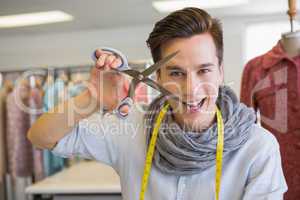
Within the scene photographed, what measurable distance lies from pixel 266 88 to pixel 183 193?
0.58 metres

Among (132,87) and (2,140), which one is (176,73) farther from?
(2,140)

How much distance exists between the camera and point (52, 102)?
86.8 inches

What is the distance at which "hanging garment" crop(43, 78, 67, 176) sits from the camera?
2.20m

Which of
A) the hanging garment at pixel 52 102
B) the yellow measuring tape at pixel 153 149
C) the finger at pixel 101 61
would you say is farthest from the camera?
the hanging garment at pixel 52 102

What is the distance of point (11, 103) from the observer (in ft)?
7.34

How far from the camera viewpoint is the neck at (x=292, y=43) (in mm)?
1078

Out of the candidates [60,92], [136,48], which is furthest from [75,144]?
[136,48]

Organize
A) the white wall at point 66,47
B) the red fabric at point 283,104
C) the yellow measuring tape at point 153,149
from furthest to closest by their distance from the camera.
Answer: the white wall at point 66,47, the red fabric at point 283,104, the yellow measuring tape at point 153,149

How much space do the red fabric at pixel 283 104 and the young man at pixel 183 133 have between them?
39cm

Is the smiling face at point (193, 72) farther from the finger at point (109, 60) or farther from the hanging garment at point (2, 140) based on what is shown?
the hanging garment at point (2, 140)

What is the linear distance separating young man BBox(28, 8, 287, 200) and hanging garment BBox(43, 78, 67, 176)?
1.48 metres

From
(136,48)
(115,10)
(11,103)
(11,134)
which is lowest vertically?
(11,134)

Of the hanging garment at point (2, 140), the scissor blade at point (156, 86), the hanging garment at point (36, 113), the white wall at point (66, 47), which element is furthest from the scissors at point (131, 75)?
the white wall at point (66, 47)

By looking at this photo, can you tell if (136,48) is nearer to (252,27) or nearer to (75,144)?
(252,27)
